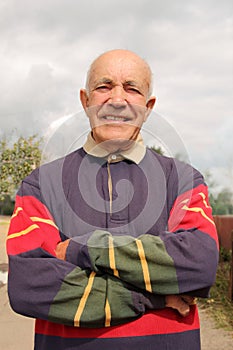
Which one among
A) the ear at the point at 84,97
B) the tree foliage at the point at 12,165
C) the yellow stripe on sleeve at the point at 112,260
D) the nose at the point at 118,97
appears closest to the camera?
the yellow stripe on sleeve at the point at 112,260

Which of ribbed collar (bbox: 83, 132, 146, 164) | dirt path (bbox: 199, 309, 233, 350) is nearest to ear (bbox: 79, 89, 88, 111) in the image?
ribbed collar (bbox: 83, 132, 146, 164)

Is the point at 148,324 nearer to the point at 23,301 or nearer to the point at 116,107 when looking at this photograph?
the point at 23,301

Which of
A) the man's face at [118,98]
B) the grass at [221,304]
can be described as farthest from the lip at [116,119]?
the grass at [221,304]

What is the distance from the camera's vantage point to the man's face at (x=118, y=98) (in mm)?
1714

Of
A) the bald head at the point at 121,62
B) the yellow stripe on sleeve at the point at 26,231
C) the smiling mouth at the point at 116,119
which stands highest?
the bald head at the point at 121,62

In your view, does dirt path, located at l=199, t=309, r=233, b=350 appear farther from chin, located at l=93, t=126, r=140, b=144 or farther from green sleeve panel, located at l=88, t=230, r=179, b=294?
chin, located at l=93, t=126, r=140, b=144

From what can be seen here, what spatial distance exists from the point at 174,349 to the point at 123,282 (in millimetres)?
274

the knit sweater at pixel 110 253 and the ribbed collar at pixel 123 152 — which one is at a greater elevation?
the ribbed collar at pixel 123 152

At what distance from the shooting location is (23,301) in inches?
63.9

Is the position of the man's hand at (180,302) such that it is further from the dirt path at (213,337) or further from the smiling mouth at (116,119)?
the dirt path at (213,337)

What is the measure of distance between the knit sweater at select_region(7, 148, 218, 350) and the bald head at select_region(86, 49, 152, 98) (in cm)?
29

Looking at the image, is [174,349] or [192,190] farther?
[192,190]

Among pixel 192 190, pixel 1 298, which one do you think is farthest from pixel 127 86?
pixel 1 298

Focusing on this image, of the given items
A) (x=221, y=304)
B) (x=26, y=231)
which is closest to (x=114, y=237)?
(x=26, y=231)
